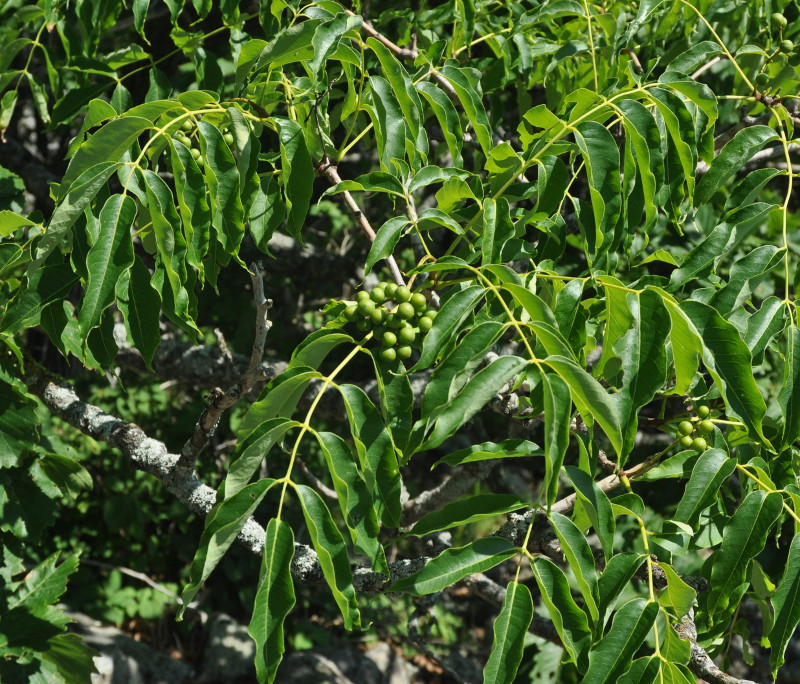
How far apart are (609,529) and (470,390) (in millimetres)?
332

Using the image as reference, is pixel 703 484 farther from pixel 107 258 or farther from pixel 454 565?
pixel 107 258

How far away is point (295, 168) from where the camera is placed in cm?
145

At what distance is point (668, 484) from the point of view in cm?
375

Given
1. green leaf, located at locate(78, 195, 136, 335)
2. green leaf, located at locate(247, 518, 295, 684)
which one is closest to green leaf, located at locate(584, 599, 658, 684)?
green leaf, located at locate(247, 518, 295, 684)

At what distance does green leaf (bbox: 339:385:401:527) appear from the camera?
4.09 ft

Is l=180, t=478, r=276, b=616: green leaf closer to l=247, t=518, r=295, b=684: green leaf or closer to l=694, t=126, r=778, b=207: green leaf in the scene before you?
l=247, t=518, r=295, b=684: green leaf

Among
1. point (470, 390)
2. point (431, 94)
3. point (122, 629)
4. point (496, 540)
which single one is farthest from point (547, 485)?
point (122, 629)

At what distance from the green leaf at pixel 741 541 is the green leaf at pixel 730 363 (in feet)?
0.45

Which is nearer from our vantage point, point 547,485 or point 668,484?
point 547,485

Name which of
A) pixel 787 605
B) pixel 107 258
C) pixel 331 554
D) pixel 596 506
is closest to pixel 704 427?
pixel 787 605

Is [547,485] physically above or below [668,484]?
above

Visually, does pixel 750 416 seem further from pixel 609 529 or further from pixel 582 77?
pixel 582 77

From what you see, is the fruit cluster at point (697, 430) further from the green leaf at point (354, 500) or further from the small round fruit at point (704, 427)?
the green leaf at point (354, 500)

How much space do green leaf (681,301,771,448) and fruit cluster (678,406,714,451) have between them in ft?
1.20
